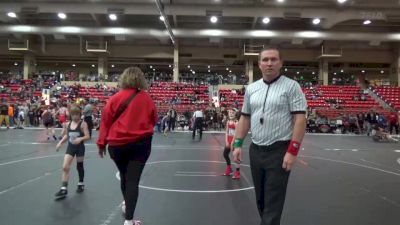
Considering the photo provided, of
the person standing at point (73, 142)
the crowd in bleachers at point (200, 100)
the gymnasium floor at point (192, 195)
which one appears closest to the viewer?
the gymnasium floor at point (192, 195)

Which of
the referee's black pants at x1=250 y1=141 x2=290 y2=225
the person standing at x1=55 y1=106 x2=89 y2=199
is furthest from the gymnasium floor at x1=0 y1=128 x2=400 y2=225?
the referee's black pants at x1=250 y1=141 x2=290 y2=225

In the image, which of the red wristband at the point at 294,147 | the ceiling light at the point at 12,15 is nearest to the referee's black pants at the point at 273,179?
the red wristband at the point at 294,147

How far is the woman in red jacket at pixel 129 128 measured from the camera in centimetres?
405

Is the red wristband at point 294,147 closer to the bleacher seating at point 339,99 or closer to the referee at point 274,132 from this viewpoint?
the referee at point 274,132

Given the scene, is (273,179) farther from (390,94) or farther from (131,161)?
(390,94)

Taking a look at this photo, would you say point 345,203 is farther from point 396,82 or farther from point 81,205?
point 396,82

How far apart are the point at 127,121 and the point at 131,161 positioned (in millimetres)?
423

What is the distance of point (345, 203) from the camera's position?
20.5ft

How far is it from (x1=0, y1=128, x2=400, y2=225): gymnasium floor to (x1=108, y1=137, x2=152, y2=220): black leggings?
87 cm

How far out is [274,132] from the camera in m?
3.32

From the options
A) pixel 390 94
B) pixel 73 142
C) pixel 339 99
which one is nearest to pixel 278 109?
pixel 73 142

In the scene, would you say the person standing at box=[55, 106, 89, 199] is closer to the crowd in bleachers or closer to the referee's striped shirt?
the referee's striped shirt

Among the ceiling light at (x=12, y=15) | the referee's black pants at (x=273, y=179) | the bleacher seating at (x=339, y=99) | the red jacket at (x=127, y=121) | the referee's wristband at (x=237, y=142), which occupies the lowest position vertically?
the referee's black pants at (x=273, y=179)

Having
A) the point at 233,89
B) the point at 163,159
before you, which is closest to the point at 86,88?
the point at 233,89
